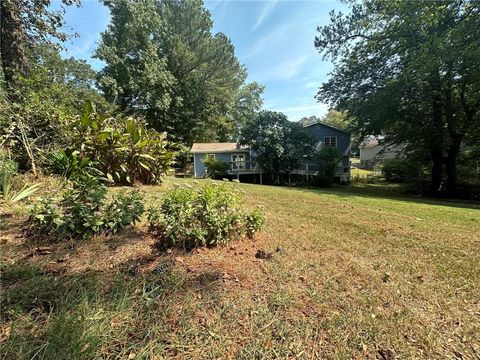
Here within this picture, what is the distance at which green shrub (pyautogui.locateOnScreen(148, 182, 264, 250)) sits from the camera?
271cm

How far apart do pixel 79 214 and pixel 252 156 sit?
17.7 metres

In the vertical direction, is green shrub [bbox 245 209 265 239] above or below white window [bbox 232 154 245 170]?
below

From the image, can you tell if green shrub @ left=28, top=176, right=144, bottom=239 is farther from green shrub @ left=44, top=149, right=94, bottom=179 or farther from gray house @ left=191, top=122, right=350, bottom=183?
gray house @ left=191, top=122, right=350, bottom=183

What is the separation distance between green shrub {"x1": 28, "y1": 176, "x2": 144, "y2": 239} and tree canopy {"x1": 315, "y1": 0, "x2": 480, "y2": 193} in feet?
46.3

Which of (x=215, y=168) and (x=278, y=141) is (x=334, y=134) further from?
(x=215, y=168)

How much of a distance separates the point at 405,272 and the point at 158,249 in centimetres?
269

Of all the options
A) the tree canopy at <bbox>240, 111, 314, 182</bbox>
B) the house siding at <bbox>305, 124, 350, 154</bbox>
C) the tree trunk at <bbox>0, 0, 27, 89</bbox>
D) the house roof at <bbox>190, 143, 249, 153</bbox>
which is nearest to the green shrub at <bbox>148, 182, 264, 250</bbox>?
the tree trunk at <bbox>0, 0, 27, 89</bbox>

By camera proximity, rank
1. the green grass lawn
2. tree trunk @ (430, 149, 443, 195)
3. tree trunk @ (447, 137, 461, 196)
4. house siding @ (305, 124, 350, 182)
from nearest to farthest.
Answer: the green grass lawn
tree trunk @ (447, 137, 461, 196)
tree trunk @ (430, 149, 443, 195)
house siding @ (305, 124, 350, 182)

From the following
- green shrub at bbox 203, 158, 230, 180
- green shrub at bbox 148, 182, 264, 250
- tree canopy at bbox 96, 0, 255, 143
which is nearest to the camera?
green shrub at bbox 148, 182, 264, 250

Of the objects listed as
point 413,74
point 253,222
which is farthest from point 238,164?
Result: point 253,222

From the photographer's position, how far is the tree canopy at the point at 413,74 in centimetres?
1143

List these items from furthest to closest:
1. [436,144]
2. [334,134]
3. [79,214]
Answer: [334,134]
[436,144]
[79,214]

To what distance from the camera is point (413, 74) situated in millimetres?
12016

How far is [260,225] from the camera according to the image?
3275mm
